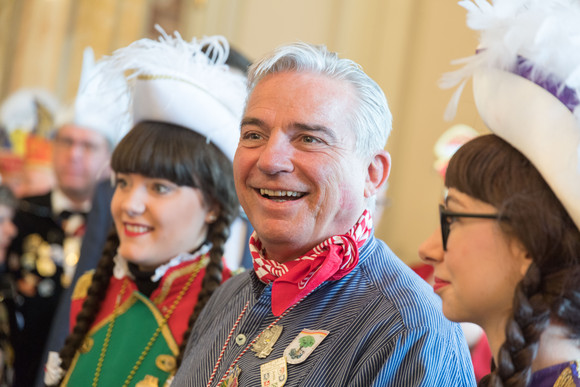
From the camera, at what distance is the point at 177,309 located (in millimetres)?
2635

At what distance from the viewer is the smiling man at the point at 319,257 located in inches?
63.1

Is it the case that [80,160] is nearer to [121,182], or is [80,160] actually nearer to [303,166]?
[121,182]

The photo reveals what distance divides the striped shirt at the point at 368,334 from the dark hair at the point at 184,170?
27.2 inches

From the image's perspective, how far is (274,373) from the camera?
5.53 feet

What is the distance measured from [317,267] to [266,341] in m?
0.22

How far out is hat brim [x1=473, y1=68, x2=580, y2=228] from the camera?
142cm

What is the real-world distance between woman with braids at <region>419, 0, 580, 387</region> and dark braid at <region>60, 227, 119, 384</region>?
157 cm

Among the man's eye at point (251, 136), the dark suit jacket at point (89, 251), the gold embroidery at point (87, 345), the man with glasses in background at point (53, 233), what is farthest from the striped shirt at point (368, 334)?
the man with glasses in background at point (53, 233)

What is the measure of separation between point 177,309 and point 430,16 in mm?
3316

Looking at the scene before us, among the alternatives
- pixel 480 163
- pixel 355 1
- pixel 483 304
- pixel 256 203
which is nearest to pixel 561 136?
pixel 480 163

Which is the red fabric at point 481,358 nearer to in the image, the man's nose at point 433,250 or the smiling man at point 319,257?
the smiling man at point 319,257

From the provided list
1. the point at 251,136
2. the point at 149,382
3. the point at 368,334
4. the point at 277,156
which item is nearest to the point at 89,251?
the point at 149,382

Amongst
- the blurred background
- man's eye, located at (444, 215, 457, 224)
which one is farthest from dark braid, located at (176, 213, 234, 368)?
the blurred background

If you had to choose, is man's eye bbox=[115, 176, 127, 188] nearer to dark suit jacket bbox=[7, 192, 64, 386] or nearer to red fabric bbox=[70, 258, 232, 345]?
red fabric bbox=[70, 258, 232, 345]
